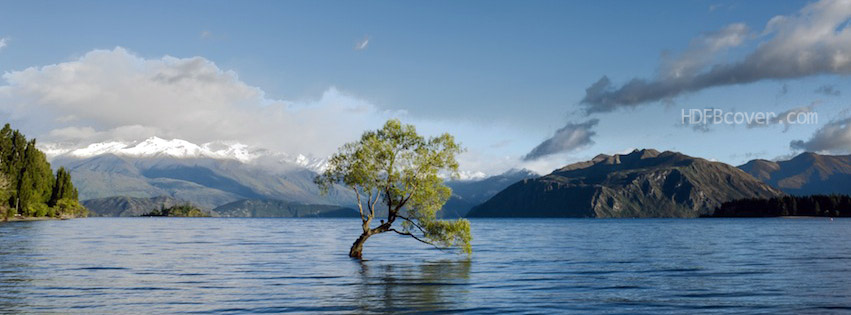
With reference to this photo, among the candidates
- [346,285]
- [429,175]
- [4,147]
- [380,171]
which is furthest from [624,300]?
[4,147]

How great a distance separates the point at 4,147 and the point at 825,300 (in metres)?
224

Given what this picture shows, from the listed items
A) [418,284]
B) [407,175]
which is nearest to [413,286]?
[418,284]

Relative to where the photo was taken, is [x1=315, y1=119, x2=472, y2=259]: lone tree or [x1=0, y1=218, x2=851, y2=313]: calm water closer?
[x1=0, y1=218, x2=851, y2=313]: calm water

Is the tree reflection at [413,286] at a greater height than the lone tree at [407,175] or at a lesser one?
lesser

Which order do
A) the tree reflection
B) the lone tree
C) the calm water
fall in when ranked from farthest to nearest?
the lone tree
the tree reflection
the calm water

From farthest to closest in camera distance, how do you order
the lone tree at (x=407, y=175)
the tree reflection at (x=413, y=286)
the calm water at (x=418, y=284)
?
the lone tree at (x=407, y=175), the tree reflection at (x=413, y=286), the calm water at (x=418, y=284)

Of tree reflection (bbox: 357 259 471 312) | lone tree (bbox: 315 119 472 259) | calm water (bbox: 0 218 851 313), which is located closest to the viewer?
calm water (bbox: 0 218 851 313)

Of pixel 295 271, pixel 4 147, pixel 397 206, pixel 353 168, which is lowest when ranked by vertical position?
pixel 295 271

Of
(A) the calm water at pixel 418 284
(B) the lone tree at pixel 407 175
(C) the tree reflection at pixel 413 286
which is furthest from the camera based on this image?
(B) the lone tree at pixel 407 175

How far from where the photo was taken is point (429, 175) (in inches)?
2598

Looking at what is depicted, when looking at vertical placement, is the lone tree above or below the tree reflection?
above

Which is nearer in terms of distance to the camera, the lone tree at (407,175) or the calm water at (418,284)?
the calm water at (418,284)

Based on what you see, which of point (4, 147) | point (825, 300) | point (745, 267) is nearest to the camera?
point (825, 300)

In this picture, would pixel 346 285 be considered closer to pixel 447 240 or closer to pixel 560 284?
pixel 560 284
